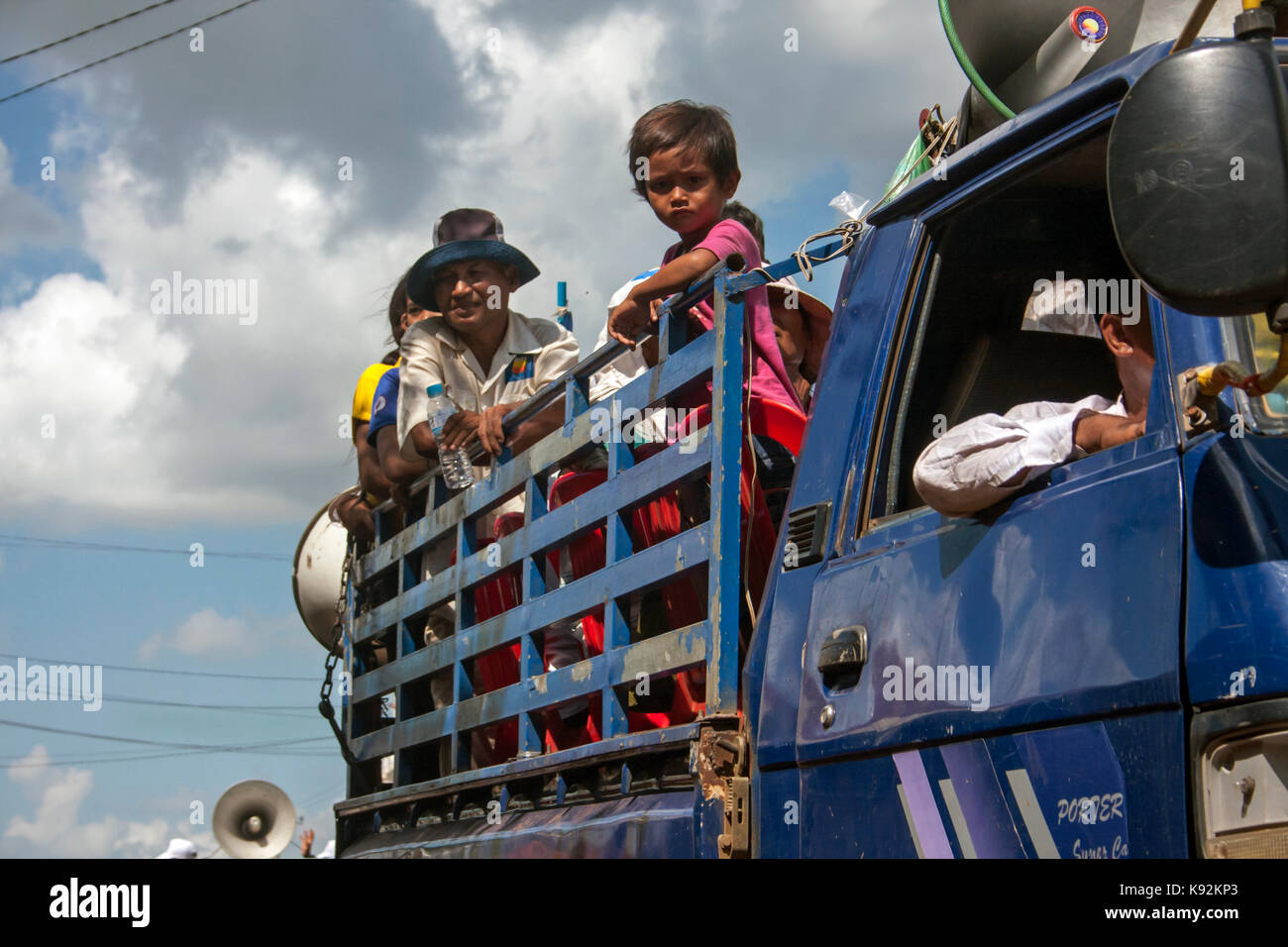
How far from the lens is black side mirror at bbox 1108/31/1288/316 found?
168 centimetres

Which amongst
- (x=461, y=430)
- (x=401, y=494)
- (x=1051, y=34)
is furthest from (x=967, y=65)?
(x=401, y=494)

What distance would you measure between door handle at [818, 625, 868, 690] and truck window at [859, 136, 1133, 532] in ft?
0.81

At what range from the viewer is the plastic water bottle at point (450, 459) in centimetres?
470

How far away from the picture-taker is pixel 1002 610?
219 centimetres

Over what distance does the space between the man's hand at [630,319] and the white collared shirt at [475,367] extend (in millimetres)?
1446

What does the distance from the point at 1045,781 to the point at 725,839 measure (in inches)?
34.6

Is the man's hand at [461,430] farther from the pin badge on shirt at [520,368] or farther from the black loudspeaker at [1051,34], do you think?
the black loudspeaker at [1051,34]

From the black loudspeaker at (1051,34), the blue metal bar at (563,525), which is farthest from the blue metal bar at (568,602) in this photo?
the black loudspeaker at (1051,34)

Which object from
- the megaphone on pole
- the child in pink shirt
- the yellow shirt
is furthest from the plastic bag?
the megaphone on pole

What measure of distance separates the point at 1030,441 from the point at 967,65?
4.13 ft

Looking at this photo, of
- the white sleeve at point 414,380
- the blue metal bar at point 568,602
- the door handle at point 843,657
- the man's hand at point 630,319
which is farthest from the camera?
the white sleeve at point 414,380

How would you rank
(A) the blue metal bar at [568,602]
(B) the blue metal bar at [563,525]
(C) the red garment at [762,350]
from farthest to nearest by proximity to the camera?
(C) the red garment at [762,350] < (B) the blue metal bar at [563,525] < (A) the blue metal bar at [568,602]
